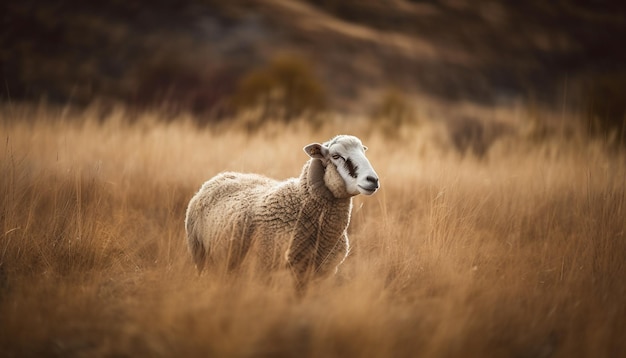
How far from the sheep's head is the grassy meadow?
610 mm

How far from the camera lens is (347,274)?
3.81 m

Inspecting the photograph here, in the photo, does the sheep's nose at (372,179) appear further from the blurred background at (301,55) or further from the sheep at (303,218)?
the blurred background at (301,55)

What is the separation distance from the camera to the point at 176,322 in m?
2.42

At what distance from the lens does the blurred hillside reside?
114 ft

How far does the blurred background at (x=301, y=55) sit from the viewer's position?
22000mm

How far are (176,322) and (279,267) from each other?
99 cm

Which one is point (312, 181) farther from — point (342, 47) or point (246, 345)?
point (342, 47)

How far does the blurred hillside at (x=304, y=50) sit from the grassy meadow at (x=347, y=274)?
9.09 meters

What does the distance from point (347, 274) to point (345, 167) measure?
955 millimetres

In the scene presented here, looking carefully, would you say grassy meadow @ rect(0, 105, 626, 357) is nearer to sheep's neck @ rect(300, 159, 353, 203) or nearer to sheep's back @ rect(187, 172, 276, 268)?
sheep's back @ rect(187, 172, 276, 268)

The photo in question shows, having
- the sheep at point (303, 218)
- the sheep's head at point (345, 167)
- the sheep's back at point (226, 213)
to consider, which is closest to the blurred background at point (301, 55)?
the sheep's back at point (226, 213)

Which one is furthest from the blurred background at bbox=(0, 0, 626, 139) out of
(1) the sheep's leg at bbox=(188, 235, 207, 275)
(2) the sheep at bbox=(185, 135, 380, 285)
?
(2) the sheep at bbox=(185, 135, 380, 285)

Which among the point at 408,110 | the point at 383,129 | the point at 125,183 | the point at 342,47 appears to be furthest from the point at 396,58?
the point at 125,183

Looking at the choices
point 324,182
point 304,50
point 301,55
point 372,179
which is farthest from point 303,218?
point 304,50
